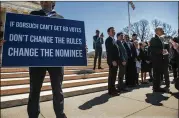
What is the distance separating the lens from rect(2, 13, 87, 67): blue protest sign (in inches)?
99.9

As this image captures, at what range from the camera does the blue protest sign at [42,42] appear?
254cm

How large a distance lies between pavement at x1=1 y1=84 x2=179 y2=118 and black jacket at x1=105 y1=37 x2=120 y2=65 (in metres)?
0.94

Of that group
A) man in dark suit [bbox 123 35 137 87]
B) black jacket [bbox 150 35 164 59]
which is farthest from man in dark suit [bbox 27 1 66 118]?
man in dark suit [bbox 123 35 137 87]

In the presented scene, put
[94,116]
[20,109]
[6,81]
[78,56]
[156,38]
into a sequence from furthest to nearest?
[156,38] → [6,81] → [20,109] → [94,116] → [78,56]

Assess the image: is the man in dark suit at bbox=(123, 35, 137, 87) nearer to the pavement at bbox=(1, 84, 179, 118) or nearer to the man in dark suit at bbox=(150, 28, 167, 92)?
the man in dark suit at bbox=(150, 28, 167, 92)

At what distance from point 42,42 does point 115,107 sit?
204cm

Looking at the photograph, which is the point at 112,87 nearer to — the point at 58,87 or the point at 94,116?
the point at 94,116

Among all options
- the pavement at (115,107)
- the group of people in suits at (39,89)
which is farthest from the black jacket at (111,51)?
the group of people in suits at (39,89)

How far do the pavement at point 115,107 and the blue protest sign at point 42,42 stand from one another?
114cm

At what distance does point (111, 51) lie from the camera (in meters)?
5.00

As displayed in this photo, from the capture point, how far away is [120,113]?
3.47 m

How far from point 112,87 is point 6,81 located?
270 cm

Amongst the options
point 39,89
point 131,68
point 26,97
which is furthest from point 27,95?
point 131,68

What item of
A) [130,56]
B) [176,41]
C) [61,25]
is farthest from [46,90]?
[176,41]
